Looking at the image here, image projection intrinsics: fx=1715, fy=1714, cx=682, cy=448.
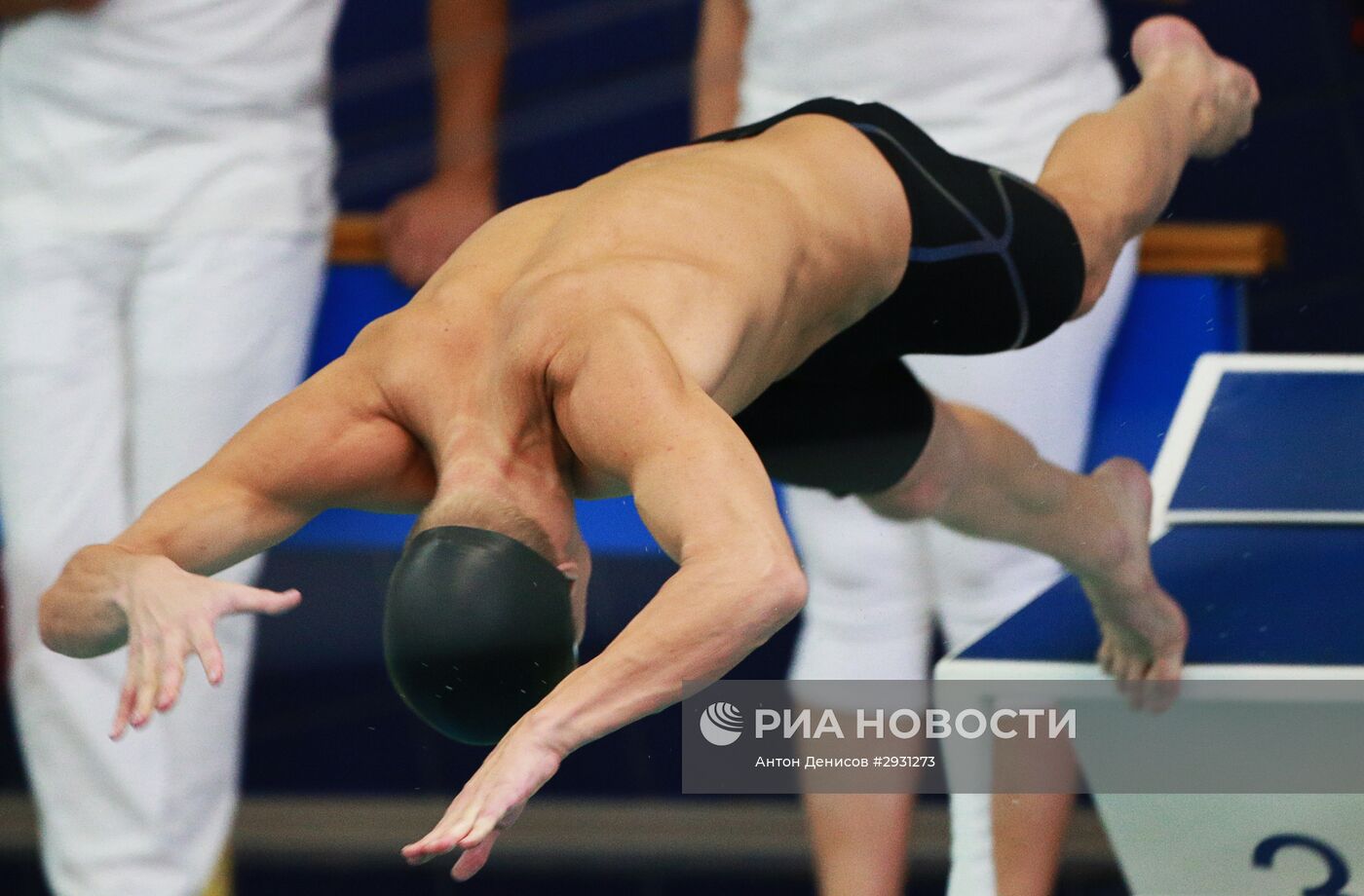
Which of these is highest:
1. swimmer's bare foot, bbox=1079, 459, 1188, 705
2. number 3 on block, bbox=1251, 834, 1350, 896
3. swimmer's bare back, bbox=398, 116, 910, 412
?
swimmer's bare back, bbox=398, 116, 910, 412

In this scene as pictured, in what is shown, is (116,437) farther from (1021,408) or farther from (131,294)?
(1021,408)

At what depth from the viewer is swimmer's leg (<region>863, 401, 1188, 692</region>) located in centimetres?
99

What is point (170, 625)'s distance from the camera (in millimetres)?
750

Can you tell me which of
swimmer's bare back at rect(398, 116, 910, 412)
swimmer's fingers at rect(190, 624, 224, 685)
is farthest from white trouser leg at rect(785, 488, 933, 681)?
swimmer's fingers at rect(190, 624, 224, 685)

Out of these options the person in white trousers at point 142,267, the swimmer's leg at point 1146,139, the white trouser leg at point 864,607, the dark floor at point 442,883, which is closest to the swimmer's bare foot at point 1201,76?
the swimmer's leg at point 1146,139

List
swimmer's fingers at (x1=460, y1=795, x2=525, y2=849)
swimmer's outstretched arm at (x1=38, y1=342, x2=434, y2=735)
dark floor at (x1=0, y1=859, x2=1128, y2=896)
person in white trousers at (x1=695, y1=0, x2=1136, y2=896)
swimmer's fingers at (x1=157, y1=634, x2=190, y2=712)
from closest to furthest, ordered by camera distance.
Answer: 1. swimmer's fingers at (x1=460, y1=795, x2=525, y2=849)
2. swimmer's fingers at (x1=157, y1=634, x2=190, y2=712)
3. swimmer's outstretched arm at (x1=38, y1=342, x2=434, y2=735)
4. person in white trousers at (x1=695, y1=0, x2=1136, y2=896)
5. dark floor at (x1=0, y1=859, x2=1128, y2=896)

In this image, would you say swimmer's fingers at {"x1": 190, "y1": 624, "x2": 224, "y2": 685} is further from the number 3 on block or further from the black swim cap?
the number 3 on block

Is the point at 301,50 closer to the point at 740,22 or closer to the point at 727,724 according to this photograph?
the point at 740,22

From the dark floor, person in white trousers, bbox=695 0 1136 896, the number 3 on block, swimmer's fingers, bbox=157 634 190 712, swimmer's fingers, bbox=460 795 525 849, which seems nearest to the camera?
swimmer's fingers, bbox=460 795 525 849

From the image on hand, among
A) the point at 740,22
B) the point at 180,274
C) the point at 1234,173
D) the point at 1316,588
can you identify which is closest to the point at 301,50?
the point at 180,274

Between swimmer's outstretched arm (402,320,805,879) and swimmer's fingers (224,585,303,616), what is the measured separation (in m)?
0.15

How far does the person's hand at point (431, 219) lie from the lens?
3.74 feet

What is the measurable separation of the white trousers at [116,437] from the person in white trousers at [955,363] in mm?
348

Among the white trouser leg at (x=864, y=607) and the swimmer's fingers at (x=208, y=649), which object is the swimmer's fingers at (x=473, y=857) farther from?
the white trouser leg at (x=864, y=607)
